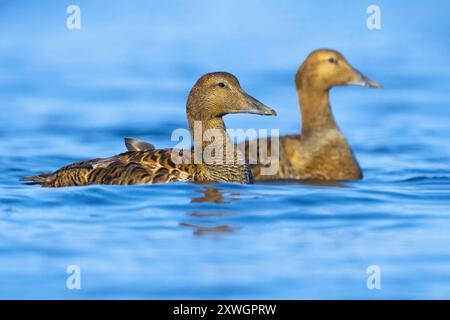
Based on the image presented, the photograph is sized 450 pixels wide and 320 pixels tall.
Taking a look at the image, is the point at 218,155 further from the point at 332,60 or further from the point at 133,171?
the point at 332,60

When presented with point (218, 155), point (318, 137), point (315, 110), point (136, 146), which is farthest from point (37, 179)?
point (315, 110)

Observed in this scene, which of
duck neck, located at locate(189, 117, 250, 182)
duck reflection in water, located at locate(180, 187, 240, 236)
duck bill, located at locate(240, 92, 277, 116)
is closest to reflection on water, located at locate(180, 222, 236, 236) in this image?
duck reflection in water, located at locate(180, 187, 240, 236)

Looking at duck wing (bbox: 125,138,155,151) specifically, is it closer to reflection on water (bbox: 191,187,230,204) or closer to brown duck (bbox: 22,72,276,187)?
brown duck (bbox: 22,72,276,187)

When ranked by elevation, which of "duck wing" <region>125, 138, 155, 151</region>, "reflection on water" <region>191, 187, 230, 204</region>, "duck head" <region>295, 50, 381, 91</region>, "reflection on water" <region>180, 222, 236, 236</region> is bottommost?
"reflection on water" <region>180, 222, 236, 236</region>

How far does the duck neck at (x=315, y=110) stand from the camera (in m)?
13.6

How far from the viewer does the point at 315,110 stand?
540 inches

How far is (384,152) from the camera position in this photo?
15.8 meters

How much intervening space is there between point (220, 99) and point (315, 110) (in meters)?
2.67

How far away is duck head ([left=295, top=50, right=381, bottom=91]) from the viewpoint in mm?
13367

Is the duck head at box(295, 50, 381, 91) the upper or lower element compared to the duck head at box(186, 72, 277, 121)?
upper

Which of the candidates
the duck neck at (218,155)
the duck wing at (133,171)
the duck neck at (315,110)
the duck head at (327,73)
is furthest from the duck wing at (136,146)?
the duck head at (327,73)

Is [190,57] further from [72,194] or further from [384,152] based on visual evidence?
[72,194]

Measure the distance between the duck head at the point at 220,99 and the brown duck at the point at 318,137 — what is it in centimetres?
170

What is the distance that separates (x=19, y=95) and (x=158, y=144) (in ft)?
15.3
